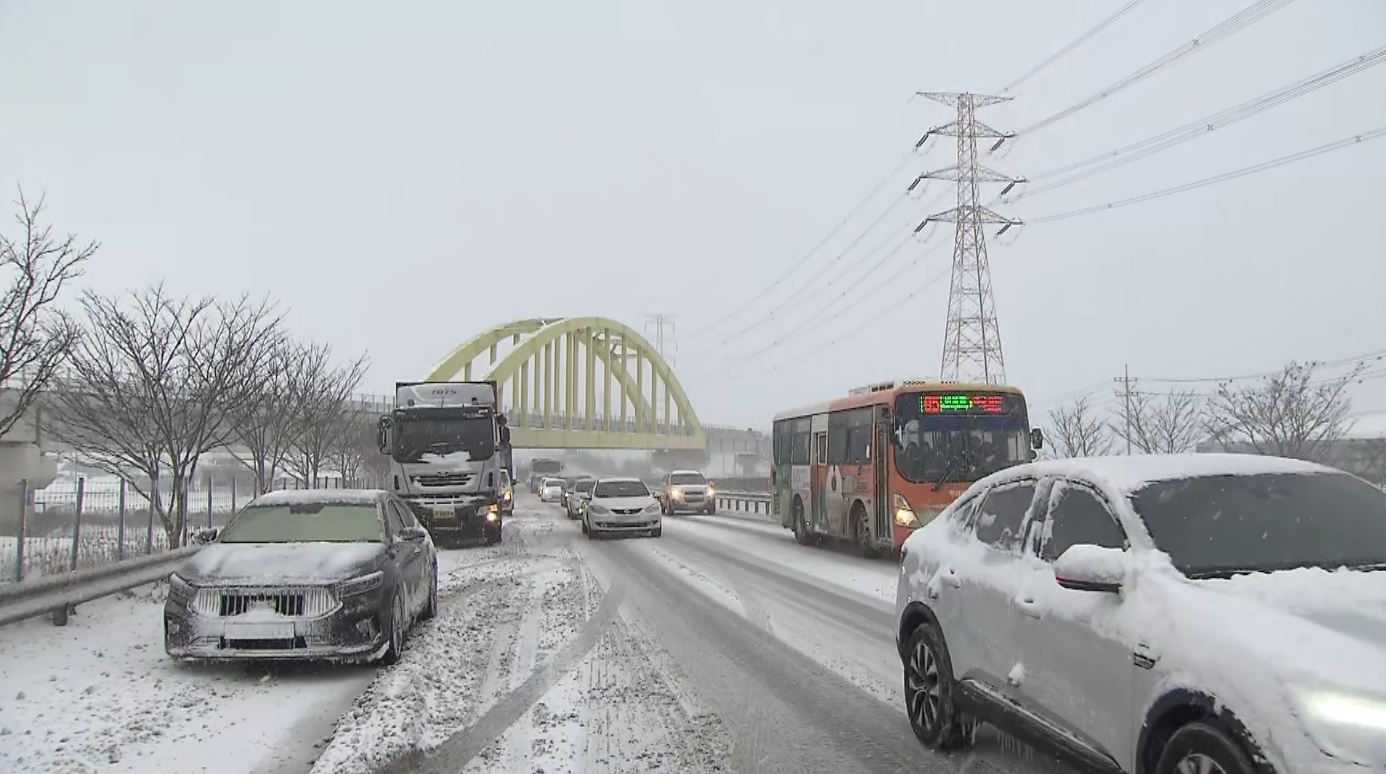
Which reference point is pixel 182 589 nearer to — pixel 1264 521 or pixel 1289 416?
pixel 1264 521

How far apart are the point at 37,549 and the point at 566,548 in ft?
34.0

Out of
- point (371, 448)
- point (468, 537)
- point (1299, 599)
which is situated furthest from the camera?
point (371, 448)

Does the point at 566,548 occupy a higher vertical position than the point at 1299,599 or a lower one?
lower

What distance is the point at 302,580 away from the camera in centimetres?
743

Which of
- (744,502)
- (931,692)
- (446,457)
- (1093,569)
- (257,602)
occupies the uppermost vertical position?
(446,457)

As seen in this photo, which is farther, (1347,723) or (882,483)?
(882,483)

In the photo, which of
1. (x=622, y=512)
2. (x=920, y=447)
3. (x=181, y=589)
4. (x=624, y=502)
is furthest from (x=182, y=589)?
(x=624, y=502)

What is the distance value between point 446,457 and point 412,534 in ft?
42.9

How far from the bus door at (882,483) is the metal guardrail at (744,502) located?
24468mm

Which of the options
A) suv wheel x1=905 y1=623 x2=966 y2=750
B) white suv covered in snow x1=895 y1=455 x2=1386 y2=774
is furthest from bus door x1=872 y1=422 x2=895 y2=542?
white suv covered in snow x1=895 y1=455 x2=1386 y2=774

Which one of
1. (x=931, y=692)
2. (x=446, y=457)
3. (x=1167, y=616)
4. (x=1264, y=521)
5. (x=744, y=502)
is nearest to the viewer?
(x=1167, y=616)

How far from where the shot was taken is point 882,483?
16891mm

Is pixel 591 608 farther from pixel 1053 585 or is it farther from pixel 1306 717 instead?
pixel 1306 717

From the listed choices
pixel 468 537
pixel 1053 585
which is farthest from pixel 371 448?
pixel 1053 585
